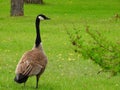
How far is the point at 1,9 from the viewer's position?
40.3 m

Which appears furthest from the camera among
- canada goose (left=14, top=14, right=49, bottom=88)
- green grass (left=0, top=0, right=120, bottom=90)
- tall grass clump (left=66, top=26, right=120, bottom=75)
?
green grass (left=0, top=0, right=120, bottom=90)

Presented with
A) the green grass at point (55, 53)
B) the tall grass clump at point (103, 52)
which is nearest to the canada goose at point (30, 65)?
the green grass at point (55, 53)

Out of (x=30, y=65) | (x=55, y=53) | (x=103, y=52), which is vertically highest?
(x=103, y=52)

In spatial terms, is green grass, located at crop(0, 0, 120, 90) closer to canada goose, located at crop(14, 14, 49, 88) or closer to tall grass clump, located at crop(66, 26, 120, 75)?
tall grass clump, located at crop(66, 26, 120, 75)

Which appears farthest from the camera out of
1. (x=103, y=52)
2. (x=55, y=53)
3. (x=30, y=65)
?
(x=55, y=53)

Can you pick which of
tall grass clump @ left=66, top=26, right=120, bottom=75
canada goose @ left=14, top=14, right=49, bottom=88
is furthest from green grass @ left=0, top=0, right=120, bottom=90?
canada goose @ left=14, top=14, right=49, bottom=88

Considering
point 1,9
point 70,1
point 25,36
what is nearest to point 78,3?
point 70,1

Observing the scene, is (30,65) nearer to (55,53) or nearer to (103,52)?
(103,52)

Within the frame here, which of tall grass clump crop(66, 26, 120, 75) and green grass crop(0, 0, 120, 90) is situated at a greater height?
tall grass clump crop(66, 26, 120, 75)

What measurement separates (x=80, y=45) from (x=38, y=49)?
10.5ft

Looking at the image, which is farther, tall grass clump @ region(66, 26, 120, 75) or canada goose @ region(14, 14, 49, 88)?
canada goose @ region(14, 14, 49, 88)

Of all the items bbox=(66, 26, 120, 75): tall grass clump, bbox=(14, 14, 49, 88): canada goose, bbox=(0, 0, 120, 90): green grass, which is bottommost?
bbox=(0, 0, 120, 90): green grass

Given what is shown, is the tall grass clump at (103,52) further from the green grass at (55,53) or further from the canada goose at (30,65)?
the canada goose at (30,65)

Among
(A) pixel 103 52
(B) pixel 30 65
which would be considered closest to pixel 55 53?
(B) pixel 30 65
